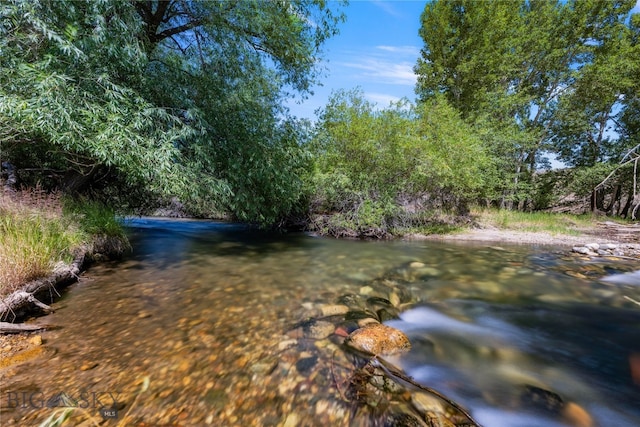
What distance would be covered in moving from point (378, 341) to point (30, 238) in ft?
16.8

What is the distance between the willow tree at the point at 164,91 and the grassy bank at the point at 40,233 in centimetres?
115

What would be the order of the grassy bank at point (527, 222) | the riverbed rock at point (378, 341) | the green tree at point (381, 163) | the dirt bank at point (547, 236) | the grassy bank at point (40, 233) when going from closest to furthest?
the riverbed rock at point (378, 341), the grassy bank at point (40, 233), the dirt bank at point (547, 236), the green tree at point (381, 163), the grassy bank at point (527, 222)

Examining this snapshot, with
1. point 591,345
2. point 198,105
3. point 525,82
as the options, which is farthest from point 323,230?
point 525,82

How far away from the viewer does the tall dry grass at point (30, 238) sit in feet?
11.9

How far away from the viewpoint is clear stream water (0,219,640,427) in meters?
2.27

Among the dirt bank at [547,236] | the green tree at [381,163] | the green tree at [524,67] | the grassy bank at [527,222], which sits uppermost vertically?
the green tree at [524,67]

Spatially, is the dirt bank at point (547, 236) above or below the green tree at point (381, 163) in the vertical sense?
below

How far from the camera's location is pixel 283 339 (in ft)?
10.8

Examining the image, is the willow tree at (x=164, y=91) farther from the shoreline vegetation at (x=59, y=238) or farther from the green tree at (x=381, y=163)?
the green tree at (x=381, y=163)

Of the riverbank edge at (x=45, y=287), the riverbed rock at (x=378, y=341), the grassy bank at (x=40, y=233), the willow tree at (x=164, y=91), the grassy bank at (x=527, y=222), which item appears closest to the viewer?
the riverbed rock at (x=378, y=341)

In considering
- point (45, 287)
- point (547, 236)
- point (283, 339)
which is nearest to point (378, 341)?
point (283, 339)

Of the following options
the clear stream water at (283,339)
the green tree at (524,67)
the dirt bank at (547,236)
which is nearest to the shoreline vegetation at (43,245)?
the clear stream water at (283,339)

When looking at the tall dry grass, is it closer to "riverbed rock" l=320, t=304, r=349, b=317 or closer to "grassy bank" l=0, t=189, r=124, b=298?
"grassy bank" l=0, t=189, r=124, b=298

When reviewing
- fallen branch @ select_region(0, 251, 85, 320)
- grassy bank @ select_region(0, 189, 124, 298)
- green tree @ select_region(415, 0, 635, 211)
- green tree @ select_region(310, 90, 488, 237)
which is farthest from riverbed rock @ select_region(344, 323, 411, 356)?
green tree @ select_region(415, 0, 635, 211)
